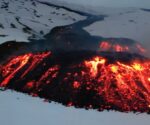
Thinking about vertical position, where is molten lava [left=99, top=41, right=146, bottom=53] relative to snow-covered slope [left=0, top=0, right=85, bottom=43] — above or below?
above

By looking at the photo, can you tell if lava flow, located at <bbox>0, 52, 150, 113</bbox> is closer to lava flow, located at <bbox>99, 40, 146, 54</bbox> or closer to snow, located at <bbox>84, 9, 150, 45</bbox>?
lava flow, located at <bbox>99, 40, 146, 54</bbox>

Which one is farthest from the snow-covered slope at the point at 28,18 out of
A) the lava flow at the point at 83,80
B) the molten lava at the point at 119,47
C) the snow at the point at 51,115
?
the snow at the point at 51,115

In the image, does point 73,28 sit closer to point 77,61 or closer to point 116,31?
point 116,31

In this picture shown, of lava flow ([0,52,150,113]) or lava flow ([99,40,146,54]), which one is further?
lava flow ([99,40,146,54])

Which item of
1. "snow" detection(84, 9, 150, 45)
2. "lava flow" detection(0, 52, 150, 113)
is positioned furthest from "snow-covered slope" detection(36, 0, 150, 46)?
"lava flow" detection(0, 52, 150, 113)

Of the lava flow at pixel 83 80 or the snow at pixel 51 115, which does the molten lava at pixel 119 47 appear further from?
the snow at pixel 51 115

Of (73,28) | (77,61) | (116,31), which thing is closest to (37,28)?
(73,28)

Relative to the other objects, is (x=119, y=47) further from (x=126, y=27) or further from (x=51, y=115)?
(x=51, y=115)

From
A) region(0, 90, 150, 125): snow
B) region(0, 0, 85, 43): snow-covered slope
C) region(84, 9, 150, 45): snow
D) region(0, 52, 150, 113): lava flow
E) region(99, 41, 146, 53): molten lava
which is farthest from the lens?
region(84, 9, 150, 45): snow
